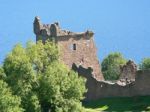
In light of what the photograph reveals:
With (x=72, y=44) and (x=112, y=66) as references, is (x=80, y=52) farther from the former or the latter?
(x=112, y=66)

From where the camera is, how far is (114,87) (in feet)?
227

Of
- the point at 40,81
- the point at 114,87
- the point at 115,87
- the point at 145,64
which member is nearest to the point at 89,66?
the point at 114,87

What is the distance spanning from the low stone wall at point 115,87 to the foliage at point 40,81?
38.4 feet

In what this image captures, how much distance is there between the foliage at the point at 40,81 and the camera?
53.8 m

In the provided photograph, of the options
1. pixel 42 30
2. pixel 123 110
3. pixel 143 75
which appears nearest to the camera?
pixel 123 110

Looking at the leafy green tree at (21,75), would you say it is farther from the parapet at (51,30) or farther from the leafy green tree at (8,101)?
the parapet at (51,30)

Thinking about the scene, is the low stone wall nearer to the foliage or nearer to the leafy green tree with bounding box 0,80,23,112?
the foliage

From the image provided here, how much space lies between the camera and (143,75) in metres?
67.3

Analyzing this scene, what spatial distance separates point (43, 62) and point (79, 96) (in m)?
3.51

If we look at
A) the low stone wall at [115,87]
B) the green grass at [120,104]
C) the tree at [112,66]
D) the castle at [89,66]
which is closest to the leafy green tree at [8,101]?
the green grass at [120,104]

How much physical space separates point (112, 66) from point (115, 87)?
28807mm

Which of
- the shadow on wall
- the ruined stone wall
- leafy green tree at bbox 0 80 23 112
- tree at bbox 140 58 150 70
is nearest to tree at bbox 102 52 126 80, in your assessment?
tree at bbox 140 58 150 70

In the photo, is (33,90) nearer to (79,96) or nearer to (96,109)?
(79,96)

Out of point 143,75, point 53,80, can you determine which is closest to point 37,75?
point 53,80
